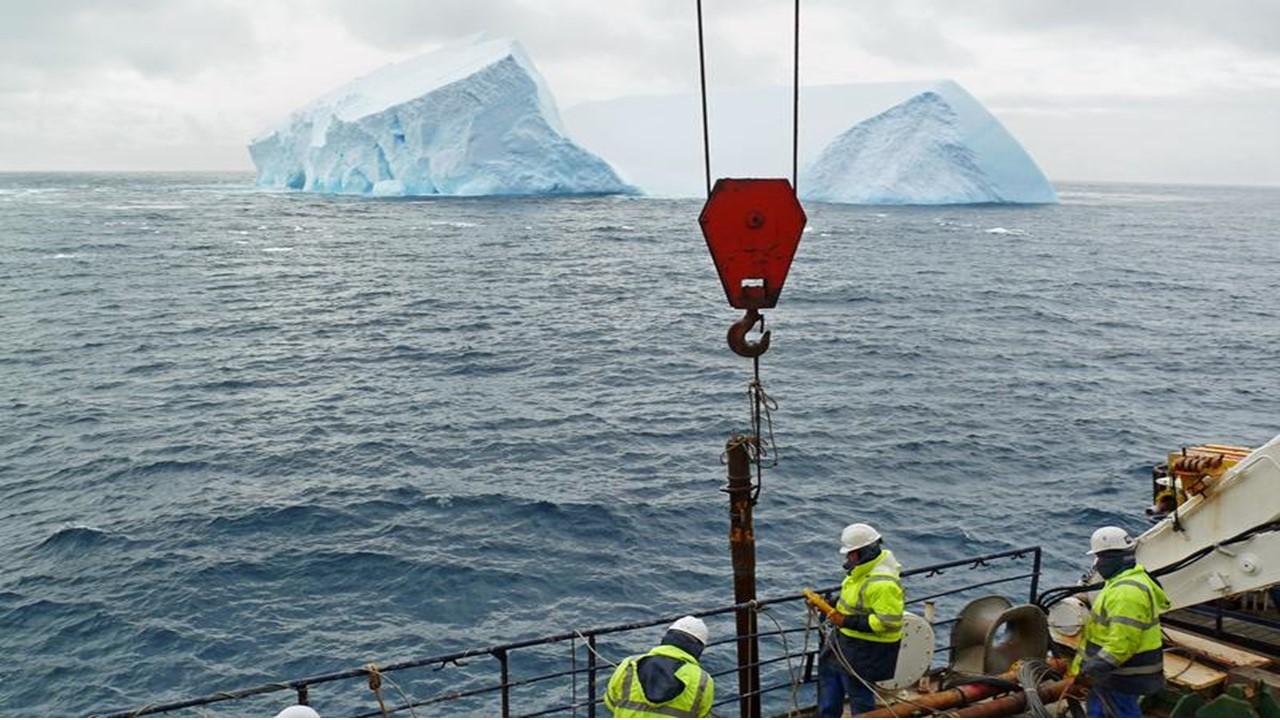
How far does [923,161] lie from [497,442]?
226 ft

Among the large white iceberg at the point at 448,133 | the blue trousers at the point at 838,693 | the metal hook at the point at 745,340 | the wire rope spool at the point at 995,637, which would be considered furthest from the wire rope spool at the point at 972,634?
the large white iceberg at the point at 448,133

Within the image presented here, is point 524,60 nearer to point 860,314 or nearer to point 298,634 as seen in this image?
point 860,314

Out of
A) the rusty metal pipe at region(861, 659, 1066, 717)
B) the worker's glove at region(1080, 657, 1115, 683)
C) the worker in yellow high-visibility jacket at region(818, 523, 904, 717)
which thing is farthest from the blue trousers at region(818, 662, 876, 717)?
the worker's glove at region(1080, 657, 1115, 683)

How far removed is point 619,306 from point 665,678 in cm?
3982

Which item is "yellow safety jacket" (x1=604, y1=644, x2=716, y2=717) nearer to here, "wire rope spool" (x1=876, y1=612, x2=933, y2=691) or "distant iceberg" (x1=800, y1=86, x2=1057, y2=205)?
"wire rope spool" (x1=876, y1=612, x2=933, y2=691)

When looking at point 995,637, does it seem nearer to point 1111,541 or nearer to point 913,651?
point 913,651

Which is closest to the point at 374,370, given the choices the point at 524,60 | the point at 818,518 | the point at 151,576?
the point at 151,576

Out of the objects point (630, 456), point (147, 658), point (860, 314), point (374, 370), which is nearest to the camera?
point (147, 658)

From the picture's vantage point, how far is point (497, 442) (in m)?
22.3

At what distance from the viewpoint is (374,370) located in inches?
1188

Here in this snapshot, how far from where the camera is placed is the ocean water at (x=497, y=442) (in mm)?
14031

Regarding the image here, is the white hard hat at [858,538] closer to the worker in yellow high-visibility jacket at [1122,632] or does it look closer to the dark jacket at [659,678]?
the worker in yellow high-visibility jacket at [1122,632]

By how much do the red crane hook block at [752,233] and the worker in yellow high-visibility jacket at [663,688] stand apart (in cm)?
188

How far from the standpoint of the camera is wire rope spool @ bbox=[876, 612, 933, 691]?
650 cm
